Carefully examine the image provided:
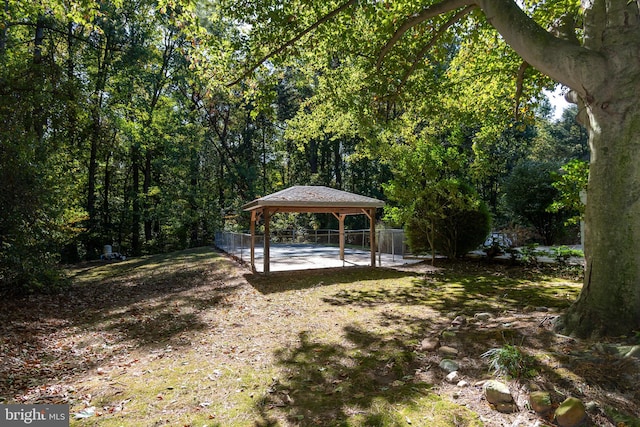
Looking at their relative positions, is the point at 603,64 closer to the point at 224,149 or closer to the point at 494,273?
the point at 494,273

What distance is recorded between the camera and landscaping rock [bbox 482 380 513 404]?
2920 mm

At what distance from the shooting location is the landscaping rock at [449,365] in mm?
3669

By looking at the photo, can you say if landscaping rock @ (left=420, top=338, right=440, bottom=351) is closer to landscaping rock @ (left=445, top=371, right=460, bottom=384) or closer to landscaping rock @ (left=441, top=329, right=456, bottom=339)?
landscaping rock @ (left=441, top=329, right=456, bottom=339)

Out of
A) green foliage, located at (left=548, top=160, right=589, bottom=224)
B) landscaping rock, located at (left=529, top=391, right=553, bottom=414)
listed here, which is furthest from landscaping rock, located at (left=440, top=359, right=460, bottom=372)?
green foliage, located at (left=548, top=160, right=589, bottom=224)

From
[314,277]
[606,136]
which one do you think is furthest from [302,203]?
[606,136]

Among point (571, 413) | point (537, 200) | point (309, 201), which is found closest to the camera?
point (571, 413)

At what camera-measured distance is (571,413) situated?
8.45 ft

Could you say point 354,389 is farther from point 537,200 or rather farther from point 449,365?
point 537,200

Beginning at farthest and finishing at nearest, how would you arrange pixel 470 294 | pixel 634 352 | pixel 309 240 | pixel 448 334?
pixel 309 240 < pixel 470 294 < pixel 448 334 < pixel 634 352

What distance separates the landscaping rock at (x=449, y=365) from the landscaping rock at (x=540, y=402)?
860 mm

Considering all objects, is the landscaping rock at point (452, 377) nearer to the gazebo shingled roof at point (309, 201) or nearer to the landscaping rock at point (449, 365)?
the landscaping rock at point (449, 365)

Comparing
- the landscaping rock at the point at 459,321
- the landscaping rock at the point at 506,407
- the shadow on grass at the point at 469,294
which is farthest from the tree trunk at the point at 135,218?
the landscaping rock at the point at 506,407
